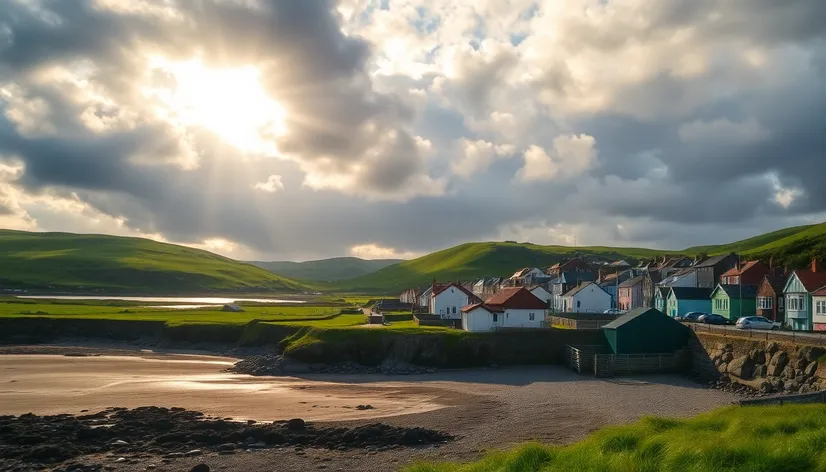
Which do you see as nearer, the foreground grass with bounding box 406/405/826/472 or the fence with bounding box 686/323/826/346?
the foreground grass with bounding box 406/405/826/472

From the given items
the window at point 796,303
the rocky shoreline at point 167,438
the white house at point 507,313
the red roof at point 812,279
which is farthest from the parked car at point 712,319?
the rocky shoreline at point 167,438

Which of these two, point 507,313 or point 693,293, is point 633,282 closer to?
point 693,293

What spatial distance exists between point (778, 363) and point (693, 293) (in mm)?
37454

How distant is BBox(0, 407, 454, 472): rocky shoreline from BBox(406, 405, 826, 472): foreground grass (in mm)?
11277

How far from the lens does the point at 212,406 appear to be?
37.6 m

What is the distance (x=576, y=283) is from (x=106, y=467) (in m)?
83.4

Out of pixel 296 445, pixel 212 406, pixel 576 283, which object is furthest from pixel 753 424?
pixel 576 283

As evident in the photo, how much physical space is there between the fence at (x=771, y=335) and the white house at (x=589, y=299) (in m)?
36.3

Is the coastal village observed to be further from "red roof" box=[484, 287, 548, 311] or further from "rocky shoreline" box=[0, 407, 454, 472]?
"rocky shoreline" box=[0, 407, 454, 472]

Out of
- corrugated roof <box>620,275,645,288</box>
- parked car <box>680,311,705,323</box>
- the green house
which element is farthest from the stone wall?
corrugated roof <box>620,275,645,288</box>

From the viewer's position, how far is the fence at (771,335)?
38.7m

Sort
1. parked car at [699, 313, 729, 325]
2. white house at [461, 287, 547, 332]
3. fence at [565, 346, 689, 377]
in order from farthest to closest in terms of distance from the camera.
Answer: parked car at [699, 313, 729, 325]
white house at [461, 287, 547, 332]
fence at [565, 346, 689, 377]

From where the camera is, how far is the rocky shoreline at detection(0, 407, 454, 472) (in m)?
26.8

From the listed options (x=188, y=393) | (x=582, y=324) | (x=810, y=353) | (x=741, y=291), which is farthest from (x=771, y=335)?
(x=188, y=393)
